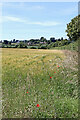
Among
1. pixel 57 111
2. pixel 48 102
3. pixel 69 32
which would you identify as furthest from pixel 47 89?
pixel 69 32

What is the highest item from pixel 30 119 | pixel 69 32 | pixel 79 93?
pixel 69 32

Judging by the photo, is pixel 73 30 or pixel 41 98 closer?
pixel 41 98

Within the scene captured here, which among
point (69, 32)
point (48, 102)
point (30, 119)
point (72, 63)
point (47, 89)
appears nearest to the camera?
point (30, 119)

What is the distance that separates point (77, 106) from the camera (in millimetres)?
4441

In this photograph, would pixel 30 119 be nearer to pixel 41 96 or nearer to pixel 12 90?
pixel 41 96

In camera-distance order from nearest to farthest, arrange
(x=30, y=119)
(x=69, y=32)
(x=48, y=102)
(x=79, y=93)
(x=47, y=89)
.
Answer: (x=30, y=119) < (x=48, y=102) < (x=79, y=93) < (x=47, y=89) < (x=69, y=32)

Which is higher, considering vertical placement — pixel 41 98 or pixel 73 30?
pixel 73 30

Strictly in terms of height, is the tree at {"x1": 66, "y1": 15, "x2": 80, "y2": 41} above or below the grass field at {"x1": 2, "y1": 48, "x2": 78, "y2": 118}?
above

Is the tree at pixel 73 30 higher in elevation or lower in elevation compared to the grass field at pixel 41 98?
higher

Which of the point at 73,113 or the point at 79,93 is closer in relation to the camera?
the point at 73,113

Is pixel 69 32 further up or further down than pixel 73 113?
further up

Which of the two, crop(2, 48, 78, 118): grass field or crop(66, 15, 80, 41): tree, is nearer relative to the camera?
crop(2, 48, 78, 118): grass field

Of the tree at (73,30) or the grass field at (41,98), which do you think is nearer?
the grass field at (41,98)

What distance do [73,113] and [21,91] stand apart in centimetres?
222
